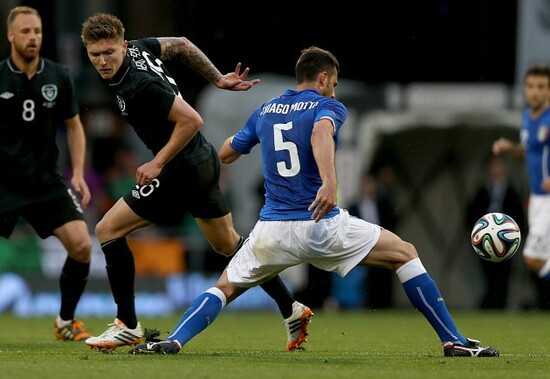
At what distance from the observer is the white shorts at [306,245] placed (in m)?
8.48

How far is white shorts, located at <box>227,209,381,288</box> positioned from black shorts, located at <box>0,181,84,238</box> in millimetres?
2381

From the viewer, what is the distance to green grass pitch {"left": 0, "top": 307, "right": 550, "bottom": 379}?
7.61 meters

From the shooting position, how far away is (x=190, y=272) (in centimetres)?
1727

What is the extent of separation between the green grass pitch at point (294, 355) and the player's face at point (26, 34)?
2.33 metres

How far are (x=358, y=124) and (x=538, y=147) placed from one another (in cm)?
492

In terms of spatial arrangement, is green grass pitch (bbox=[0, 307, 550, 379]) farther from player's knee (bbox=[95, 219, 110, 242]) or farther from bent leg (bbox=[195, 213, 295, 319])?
player's knee (bbox=[95, 219, 110, 242])

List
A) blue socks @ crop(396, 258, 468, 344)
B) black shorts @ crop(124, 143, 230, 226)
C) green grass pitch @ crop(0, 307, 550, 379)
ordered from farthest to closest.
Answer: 1. black shorts @ crop(124, 143, 230, 226)
2. blue socks @ crop(396, 258, 468, 344)
3. green grass pitch @ crop(0, 307, 550, 379)

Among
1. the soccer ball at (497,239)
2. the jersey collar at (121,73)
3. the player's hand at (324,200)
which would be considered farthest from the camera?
the soccer ball at (497,239)

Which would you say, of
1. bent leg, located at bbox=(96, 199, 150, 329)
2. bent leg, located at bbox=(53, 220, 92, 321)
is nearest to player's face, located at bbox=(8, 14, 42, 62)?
bent leg, located at bbox=(53, 220, 92, 321)

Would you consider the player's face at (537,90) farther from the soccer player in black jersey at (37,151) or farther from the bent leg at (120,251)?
the bent leg at (120,251)

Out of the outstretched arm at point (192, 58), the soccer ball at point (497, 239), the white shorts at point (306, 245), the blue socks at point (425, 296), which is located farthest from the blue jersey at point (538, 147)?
the white shorts at point (306, 245)

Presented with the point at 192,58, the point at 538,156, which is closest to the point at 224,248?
the point at 192,58

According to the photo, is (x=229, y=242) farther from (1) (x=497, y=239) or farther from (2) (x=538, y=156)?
(2) (x=538, y=156)

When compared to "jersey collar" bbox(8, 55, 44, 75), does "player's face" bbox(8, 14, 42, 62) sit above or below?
above
